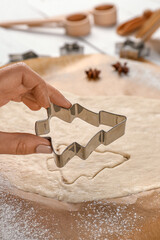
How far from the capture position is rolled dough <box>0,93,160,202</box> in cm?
93

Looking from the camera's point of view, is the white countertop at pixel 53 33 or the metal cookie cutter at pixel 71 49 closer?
the metal cookie cutter at pixel 71 49

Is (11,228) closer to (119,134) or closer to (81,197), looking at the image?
(81,197)

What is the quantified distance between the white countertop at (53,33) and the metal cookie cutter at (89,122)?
2.98 feet

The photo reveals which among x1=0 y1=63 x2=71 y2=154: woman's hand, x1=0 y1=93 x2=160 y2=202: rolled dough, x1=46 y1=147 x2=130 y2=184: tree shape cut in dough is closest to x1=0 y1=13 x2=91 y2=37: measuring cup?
x1=0 y1=93 x2=160 y2=202: rolled dough

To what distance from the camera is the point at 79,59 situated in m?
1.58

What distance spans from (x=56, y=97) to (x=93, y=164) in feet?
0.88

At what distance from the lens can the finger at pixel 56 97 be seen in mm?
1017

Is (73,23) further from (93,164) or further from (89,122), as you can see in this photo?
(93,164)

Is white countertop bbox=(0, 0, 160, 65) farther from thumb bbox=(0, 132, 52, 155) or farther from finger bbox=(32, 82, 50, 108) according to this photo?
thumb bbox=(0, 132, 52, 155)

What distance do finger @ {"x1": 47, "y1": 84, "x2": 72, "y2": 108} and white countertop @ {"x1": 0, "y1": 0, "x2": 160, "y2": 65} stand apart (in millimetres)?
920

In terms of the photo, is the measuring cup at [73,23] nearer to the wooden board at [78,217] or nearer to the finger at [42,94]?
the finger at [42,94]

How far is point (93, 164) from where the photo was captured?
101 centimetres

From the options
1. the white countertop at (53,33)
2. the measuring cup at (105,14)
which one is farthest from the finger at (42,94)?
the measuring cup at (105,14)

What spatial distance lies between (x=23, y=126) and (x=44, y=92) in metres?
0.24
